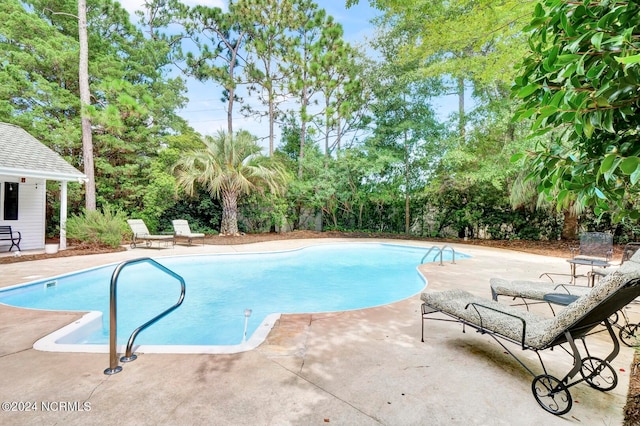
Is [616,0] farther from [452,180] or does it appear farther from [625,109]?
[452,180]

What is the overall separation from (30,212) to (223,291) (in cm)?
801

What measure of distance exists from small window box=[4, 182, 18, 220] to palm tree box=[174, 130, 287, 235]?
4699 mm

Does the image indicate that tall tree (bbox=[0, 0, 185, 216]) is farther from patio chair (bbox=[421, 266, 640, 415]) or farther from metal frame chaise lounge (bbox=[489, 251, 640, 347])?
patio chair (bbox=[421, 266, 640, 415])

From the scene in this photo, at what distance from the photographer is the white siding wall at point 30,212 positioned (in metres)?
9.69

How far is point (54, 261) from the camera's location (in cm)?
768

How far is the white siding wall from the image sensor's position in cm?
969

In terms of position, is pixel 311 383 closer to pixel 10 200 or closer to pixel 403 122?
pixel 10 200

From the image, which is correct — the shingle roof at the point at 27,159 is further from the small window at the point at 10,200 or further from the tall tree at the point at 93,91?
the tall tree at the point at 93,91

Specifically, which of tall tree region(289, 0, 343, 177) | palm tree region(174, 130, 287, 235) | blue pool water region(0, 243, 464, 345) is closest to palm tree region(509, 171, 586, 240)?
blue pool water region(0, 243, 464, 345)

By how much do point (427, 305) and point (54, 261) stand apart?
346 inches

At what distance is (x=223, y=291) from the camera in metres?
6.66

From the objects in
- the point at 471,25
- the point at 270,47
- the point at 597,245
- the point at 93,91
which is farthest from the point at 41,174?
the point at 597,245

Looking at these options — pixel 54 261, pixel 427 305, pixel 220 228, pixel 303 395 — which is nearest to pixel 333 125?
pixel 220 228

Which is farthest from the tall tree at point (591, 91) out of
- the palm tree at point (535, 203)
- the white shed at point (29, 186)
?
the white shed at point (29, 186)
